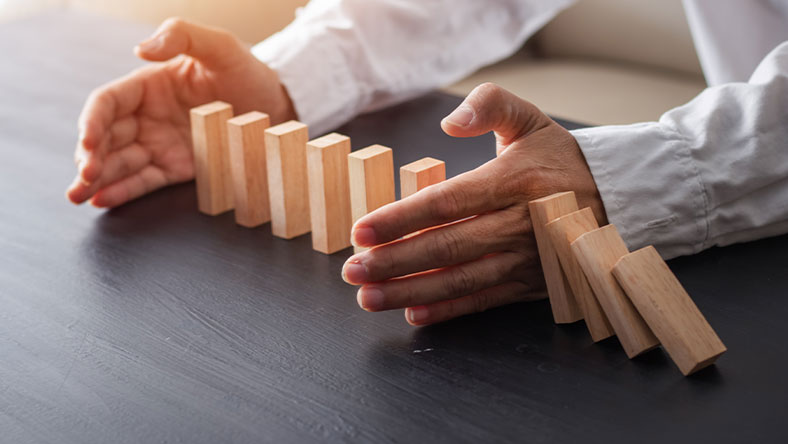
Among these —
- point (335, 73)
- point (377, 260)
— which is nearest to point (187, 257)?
point (377, 260)

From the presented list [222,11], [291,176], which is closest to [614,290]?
[291,176]

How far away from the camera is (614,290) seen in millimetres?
617

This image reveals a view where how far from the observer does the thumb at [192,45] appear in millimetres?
945

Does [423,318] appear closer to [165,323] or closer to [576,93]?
[165,323]

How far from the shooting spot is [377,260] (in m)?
0.66

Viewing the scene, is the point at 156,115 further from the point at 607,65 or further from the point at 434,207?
the point at 607,65

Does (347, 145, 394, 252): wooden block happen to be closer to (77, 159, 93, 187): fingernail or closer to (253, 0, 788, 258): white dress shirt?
(253, 0, 788, 258): white dress shirt

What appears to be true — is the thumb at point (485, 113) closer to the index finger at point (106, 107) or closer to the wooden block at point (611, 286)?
the wooden block at point (611, 286)

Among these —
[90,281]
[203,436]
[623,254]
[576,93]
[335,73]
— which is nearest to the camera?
[203,436]

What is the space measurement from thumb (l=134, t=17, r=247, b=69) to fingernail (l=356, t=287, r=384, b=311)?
437 millimetres

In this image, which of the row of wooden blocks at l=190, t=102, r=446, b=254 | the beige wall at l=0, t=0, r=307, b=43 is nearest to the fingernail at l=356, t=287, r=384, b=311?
the row of wooden blocks at l=190, t=102, r=446, b=254

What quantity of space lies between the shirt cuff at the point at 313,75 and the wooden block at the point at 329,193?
317 mm

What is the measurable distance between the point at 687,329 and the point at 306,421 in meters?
0.27

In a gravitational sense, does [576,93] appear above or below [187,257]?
below
